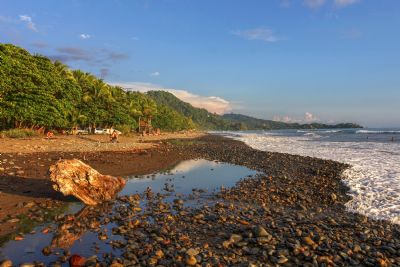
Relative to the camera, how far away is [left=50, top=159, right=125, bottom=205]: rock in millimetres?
12258

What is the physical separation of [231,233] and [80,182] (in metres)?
6.45

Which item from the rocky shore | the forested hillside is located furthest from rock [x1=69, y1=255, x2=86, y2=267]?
the forested hillside

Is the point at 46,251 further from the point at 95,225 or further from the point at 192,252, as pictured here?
the point at 192,252

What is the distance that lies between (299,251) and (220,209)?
14.5 ft

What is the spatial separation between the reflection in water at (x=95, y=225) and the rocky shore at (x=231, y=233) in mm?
37

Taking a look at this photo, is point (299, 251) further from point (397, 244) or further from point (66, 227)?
point (66, 227)

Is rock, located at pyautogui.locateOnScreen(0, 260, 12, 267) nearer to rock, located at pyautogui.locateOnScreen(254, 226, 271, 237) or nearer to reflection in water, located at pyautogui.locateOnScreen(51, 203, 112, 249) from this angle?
reflection in water, located at pyautogui.locateOnScreen(51, 203, 112, 249)

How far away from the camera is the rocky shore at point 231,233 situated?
25.5 feet

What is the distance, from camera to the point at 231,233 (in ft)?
31.3

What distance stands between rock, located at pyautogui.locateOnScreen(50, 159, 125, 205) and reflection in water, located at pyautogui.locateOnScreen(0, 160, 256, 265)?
492 mm

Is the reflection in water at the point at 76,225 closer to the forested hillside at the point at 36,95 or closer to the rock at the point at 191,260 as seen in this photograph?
the rock at the point at 191,260

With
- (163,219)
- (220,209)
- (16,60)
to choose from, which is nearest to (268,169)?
(220,209)

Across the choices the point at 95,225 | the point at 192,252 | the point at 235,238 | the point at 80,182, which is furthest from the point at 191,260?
the point at 80,182

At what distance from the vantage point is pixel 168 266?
730cm
